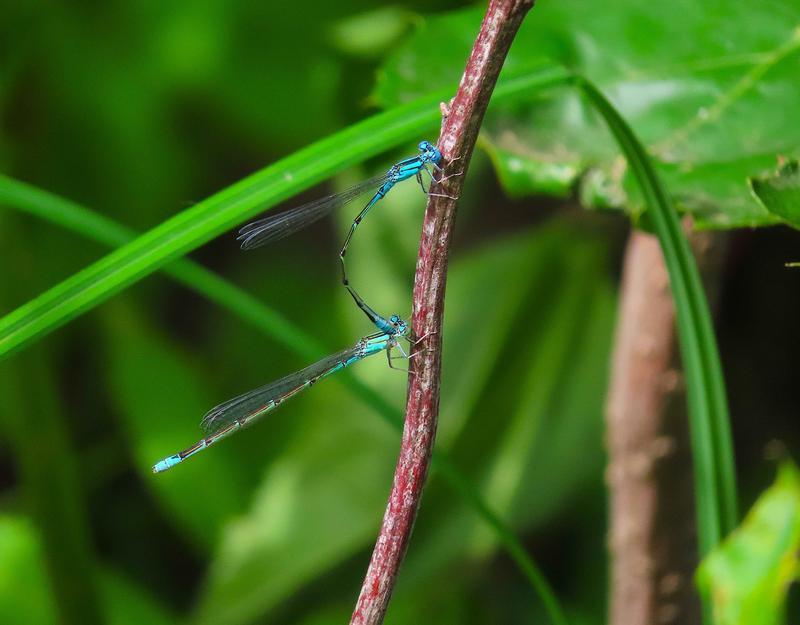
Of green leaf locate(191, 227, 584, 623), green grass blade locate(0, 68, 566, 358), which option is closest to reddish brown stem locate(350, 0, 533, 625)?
green grass blade locate(0, 68, 566, 358)

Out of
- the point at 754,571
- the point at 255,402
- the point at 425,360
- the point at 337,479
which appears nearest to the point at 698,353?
the point at 425,360

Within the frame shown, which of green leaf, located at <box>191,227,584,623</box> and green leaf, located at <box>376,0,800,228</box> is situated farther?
green leaf, located at <box>191,227,584,623</box>

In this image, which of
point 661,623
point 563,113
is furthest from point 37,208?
point 661,623

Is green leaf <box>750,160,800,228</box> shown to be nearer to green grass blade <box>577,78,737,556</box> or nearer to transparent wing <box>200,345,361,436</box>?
green grass blade <box>577,78,737,556</box>

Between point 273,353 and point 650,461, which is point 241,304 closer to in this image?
point 650,461

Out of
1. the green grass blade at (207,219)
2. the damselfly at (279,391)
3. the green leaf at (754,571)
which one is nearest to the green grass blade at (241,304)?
the green grass blade at (207,219)

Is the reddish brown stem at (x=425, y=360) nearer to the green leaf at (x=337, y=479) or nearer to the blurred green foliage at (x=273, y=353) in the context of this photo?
the blurred green foliage at (x=273, y=353)
